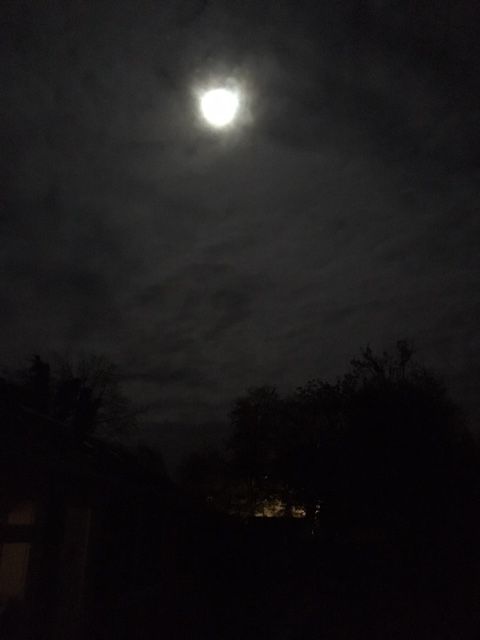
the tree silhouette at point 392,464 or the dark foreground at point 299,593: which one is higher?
the tree silhouette at point 392,464

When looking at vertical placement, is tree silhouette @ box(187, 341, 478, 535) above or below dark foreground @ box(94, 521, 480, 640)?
above

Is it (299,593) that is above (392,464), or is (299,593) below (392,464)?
below

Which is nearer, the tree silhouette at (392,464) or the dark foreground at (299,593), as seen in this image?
the dark foreground at (299,593)

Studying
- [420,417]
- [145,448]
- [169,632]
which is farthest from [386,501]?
[145,448]

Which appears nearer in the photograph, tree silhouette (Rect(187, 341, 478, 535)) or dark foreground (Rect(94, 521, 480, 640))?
dark foreground (Rect(94, 521, 480, 640))

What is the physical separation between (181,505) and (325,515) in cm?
1494

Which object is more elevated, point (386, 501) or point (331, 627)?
point (386, 501)

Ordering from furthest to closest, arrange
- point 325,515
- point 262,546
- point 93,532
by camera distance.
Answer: point 325,515
point 262,546
point 93,532

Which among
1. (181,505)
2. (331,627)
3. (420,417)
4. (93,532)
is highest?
(420,417)

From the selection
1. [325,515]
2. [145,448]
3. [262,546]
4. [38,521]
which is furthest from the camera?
[145,448]

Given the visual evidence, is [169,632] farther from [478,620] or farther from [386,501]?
[386,501]

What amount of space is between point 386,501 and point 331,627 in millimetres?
11131

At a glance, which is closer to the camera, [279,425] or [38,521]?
[38,521]

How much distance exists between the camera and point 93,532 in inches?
400
